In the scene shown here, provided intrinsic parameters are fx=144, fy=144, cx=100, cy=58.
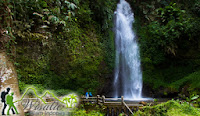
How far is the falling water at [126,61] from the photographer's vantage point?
1282 centimetres

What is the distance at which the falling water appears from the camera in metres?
12.8

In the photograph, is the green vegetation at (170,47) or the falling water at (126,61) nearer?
the falling water at (126,61)

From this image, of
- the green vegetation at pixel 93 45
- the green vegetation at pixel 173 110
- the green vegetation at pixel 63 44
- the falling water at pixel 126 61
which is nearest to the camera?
the green vegetation at pixel 173 110

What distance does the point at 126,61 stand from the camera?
13625 millimetres

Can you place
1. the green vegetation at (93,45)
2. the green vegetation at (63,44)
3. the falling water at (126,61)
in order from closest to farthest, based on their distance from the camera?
the green vegetation at (63,44)
the green vegetation at (93,45)
the falling water at (126,61)

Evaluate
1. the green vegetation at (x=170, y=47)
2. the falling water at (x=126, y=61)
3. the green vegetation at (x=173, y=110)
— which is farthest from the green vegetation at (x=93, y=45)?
the green vegetation at (x=173, y=110)

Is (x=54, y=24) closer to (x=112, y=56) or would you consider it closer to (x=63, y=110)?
(x=112, y=56)

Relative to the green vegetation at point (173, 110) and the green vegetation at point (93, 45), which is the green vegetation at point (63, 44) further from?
the green vegetation at point (173, 110)

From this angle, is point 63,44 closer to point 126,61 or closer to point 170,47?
point 126,61

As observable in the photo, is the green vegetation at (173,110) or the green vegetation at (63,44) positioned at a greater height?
the green vegetation at (63,44)

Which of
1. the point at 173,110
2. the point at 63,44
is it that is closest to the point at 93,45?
the point at 63,44

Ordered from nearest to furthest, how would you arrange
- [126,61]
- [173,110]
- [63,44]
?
1. [173,110]
2. [63,44]
3. [126,61]

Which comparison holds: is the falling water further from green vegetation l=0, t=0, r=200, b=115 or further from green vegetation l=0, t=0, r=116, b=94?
green vegetation l=0, t=0, r=116, b=94

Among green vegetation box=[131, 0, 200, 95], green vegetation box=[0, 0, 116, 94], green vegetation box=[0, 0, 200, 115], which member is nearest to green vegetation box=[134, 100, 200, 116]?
green vegetation box=[0, 0, 200, 115]
